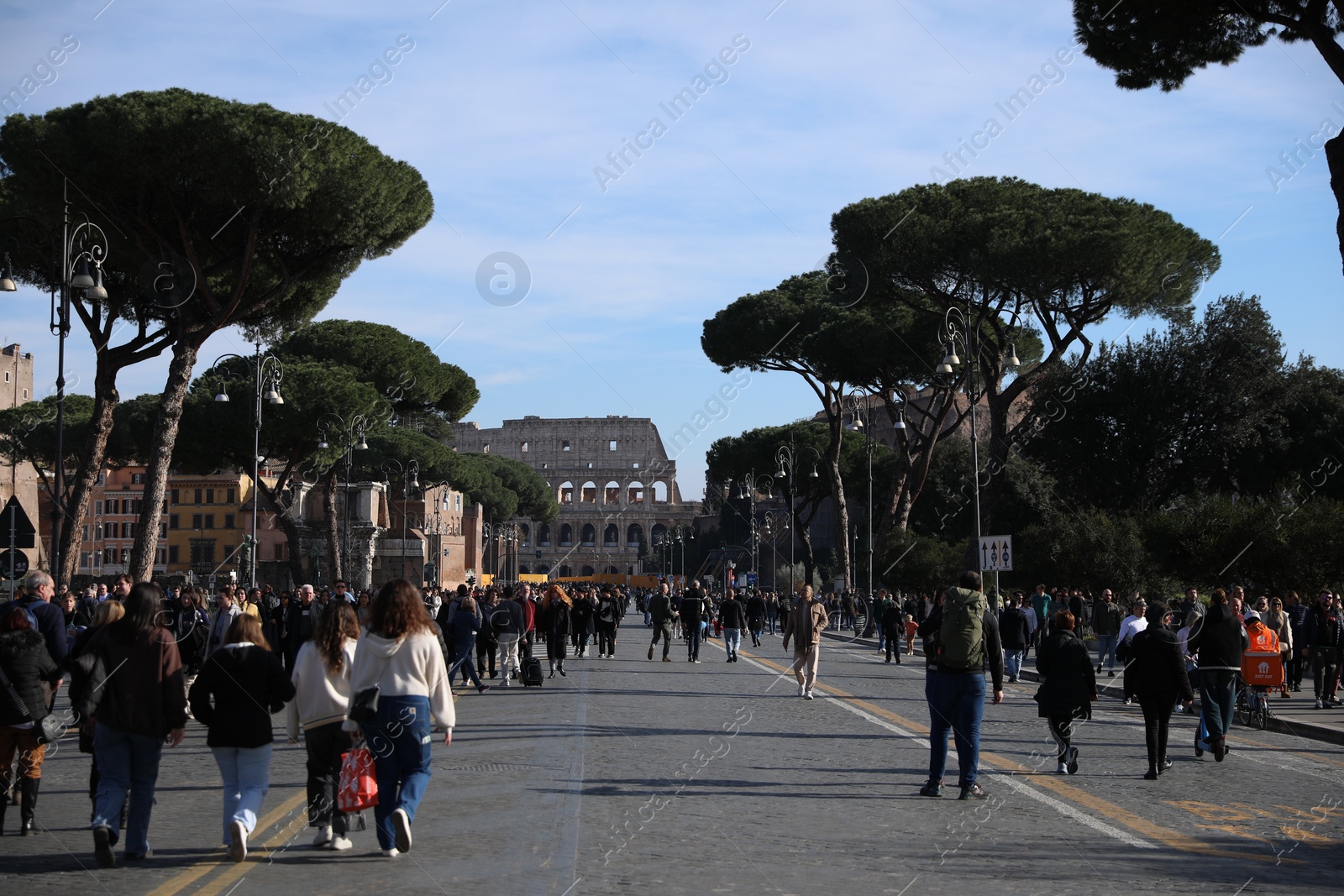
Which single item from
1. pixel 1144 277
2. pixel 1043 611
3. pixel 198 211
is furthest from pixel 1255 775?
pixel 1144 277

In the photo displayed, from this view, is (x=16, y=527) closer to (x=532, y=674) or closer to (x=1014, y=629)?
(x=532, y=674)

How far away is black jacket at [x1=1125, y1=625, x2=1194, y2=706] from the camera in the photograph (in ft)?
33.7

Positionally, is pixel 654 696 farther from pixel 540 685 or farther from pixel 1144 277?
pixel 1144 277

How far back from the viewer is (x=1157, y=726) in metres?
10.2

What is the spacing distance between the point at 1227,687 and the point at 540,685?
11059 mm

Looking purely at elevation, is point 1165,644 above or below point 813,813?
above

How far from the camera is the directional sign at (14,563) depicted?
16984 mm

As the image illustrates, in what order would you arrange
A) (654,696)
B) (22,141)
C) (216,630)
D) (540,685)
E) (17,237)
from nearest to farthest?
(216,630)
(654,696)
(540,685)
(22,141)
(17,237)

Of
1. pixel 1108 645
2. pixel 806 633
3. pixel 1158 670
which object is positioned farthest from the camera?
pixel 1108 645

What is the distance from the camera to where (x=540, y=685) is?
20406 mm

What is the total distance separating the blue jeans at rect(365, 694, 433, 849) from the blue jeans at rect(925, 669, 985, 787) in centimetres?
361

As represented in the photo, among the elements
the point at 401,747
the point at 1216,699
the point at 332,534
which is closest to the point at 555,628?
the point at 1216,699

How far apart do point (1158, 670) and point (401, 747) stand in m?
6.17

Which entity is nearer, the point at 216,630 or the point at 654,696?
the point at 216,630
